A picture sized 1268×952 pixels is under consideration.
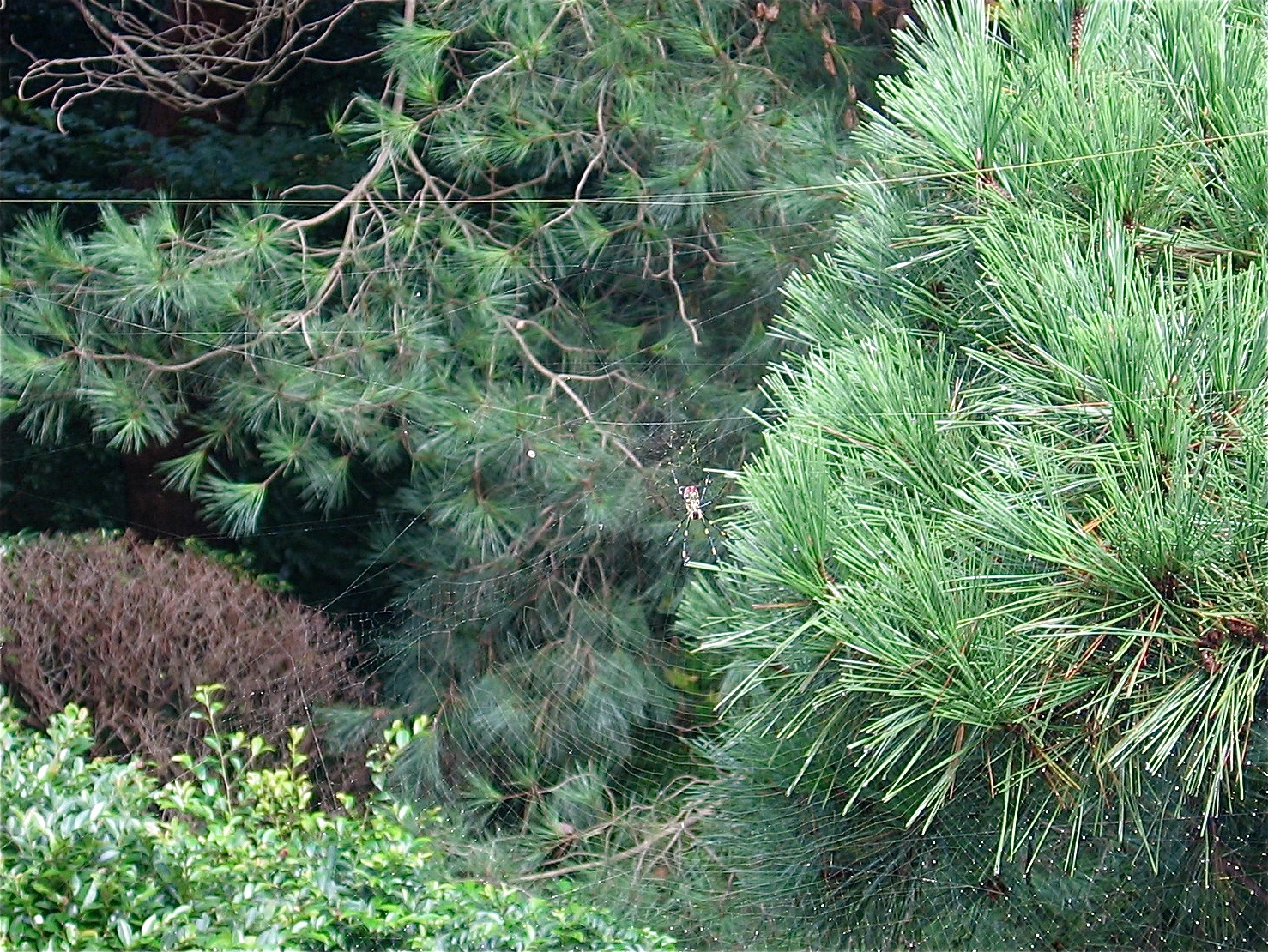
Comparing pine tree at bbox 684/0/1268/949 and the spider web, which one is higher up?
pine tree at bbox 684/0/1268/949

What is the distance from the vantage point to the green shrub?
0.68 meters

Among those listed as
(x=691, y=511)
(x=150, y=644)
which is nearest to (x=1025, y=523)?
(x=691, y=511)

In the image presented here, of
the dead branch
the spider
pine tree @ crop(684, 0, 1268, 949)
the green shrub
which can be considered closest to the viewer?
pine tree @ crop(684, 0, 1268, 949)

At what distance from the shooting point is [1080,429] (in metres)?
0.55

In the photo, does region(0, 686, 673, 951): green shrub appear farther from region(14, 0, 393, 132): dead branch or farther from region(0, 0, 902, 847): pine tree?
region(14, 0, 393, 132): dead branch

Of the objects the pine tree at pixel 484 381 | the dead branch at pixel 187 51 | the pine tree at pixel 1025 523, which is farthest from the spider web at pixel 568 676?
the dead branch at pixel 187 51

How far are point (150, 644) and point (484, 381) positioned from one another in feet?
1.35

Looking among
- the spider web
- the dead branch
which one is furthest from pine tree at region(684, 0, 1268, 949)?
the dead branch

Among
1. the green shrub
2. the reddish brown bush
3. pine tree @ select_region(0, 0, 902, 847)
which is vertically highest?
pine tree @ select_region(0, 0, 902, 847)

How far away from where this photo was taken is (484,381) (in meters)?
1.08

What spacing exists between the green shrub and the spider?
0.29 m

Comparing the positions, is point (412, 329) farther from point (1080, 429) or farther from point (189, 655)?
point (1080, 429)

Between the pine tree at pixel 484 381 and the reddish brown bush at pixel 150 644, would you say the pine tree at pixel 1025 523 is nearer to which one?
the pine tree at pixel 484 381

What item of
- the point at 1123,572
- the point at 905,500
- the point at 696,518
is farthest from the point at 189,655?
the point at 1123,572
